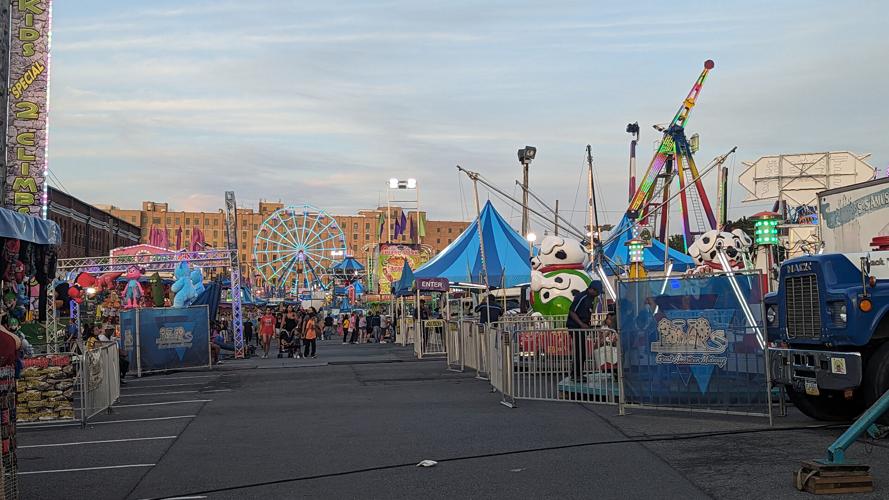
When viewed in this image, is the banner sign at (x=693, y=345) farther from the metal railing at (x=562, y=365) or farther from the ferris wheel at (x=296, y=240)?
the ferris wheel at (x=296, y=240)

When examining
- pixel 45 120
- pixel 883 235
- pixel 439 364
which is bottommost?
pixel 439 364

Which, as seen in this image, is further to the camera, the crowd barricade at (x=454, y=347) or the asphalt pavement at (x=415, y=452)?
the crowd barricade at (x=454, y=347)

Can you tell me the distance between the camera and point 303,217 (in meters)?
76.2

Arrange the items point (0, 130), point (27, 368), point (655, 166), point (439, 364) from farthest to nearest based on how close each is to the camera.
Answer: point (655, 166)
point (439, 364)
point (27, 368)
point (0, 130)

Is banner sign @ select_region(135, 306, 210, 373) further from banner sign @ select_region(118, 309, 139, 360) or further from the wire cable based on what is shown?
the wire cable

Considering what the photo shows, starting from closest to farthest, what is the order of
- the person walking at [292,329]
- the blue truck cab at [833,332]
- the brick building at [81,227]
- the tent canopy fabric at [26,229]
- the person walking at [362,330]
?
the tent canopy fabric at [26,229]
the blue truck cab at [833,332]
the person walking at [292,329]
the person walking at [362,330]
the brick building at [81,227]

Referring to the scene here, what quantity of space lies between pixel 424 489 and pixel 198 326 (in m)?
20.4

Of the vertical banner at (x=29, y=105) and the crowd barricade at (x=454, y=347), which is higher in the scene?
the vertical banner at (x=29, y=105)

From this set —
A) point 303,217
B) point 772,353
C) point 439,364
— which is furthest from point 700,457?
point 303,217

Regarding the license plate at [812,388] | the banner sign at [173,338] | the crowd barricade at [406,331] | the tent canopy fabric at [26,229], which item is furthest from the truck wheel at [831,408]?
the crowd barricade at [406,331]

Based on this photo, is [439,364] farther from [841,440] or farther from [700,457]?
[841,440]

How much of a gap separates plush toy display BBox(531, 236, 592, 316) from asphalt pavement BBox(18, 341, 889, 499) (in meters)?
8.64

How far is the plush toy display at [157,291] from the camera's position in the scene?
4066 centimetres

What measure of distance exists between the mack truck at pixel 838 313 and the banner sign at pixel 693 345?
0.40 metres
